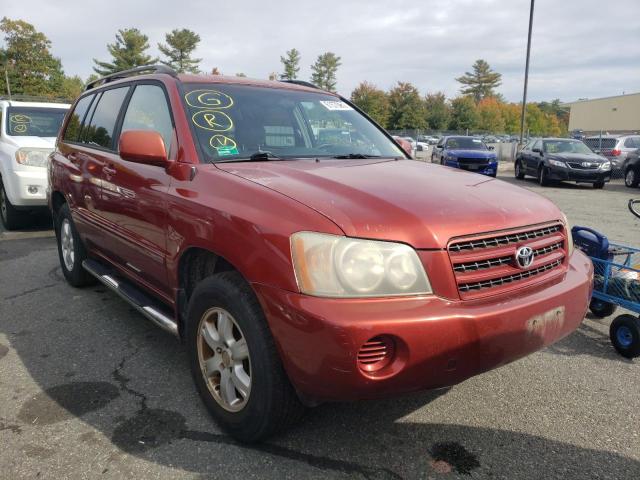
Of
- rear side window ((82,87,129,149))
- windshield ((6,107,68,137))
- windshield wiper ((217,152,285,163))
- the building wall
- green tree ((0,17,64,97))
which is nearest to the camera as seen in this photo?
windshield wiper ((217,152,285,163))

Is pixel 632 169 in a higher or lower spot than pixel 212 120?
lower

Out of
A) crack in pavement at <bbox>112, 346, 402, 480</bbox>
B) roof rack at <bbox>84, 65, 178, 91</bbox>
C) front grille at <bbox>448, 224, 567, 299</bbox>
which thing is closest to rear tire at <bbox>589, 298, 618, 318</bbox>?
front grille at <bbox>448, 224, 567, 299</bbox>

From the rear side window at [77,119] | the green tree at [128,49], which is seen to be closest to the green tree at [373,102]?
the green tree at [128,49]

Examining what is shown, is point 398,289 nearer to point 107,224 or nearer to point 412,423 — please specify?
point 412,423

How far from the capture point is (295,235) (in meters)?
2.07

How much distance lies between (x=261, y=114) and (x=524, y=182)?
1598 cm

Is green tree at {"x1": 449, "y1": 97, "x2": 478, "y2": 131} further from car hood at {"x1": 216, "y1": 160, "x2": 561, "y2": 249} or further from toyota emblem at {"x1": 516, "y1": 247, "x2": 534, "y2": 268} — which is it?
toyota emblem at {"x1": 516, "y1": 247, "x2": 534, "y2": 268}

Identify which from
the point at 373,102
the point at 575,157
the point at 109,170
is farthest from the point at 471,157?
the point at 373,102

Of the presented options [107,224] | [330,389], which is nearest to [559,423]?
[330,389]

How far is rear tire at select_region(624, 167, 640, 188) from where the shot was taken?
15.8 m

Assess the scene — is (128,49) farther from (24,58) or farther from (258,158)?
(258,158)

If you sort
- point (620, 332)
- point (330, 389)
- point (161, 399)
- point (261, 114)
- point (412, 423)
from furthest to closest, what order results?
point (620, 332), point (261, 114), point (161, 399), point (412, 423), point (330, 389)

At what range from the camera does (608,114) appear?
222 feet

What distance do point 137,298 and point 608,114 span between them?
7673cm
